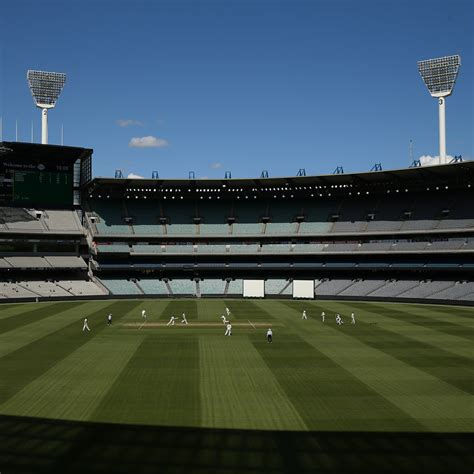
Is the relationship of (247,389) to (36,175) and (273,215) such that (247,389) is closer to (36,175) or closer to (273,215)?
(273,215)

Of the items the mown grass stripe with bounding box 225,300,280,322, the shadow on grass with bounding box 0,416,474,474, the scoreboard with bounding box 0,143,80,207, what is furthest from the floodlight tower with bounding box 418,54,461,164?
the shadow on grass with bounding box 0,416,474,474

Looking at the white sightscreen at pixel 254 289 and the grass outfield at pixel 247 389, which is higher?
the white sightscreen at pixel 254 289

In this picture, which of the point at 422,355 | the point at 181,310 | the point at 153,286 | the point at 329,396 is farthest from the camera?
the point at 153,286

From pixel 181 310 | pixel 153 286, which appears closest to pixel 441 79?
pixel 181 310

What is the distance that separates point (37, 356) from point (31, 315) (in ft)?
74.8

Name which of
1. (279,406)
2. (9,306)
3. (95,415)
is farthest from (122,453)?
(9,306)

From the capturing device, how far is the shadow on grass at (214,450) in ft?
47.2

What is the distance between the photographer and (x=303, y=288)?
229 feet

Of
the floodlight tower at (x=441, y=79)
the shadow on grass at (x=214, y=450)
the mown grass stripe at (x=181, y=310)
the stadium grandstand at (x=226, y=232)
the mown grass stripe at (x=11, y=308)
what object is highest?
the floodlight tower at (x=441, y=79)

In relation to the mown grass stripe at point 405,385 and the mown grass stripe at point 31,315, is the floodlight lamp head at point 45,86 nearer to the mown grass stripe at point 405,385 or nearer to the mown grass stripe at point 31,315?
the mown grass stripe at point 31,315

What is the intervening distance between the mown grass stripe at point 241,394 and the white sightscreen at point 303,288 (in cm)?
3878

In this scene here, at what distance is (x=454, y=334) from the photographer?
38.0 metres

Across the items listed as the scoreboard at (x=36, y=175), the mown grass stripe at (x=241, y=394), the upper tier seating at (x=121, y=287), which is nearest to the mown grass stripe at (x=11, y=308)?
the upper tier seating at (x=121, y=287)

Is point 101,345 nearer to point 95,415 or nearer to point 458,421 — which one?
point 95,415
